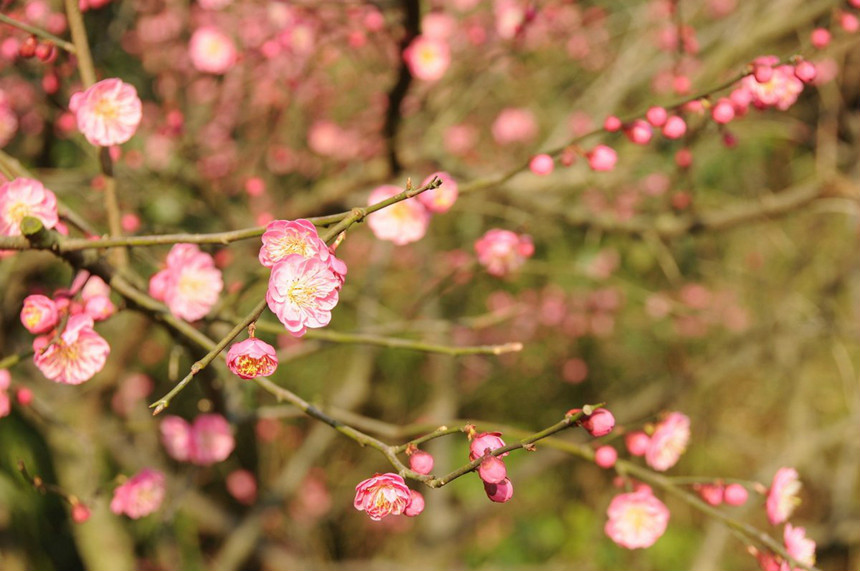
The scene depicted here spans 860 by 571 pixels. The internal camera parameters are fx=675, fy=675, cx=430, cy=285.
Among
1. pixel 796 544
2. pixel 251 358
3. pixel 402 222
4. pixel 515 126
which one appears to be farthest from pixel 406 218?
pixel 515 126

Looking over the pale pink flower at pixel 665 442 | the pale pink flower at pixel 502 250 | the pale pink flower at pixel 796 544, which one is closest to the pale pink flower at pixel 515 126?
the pale pink flower at pixel 502 250

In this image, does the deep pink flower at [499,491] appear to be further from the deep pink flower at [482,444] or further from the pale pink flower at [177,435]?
the pale pink flower at [177,435]

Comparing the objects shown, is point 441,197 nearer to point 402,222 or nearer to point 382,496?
point 402,222

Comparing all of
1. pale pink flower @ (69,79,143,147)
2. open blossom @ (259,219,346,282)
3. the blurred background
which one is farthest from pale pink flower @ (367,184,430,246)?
open blossom @ (259,219,346,282)

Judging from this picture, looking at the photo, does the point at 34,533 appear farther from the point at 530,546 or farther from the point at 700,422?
the point at 700,422

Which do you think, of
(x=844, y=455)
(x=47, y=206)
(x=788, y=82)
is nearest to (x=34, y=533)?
(x=47, y=206)

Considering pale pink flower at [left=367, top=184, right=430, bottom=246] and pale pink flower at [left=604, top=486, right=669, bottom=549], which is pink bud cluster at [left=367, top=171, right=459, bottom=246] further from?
pale pink flower at [left=604, top=486, right=669, bottom=549]
